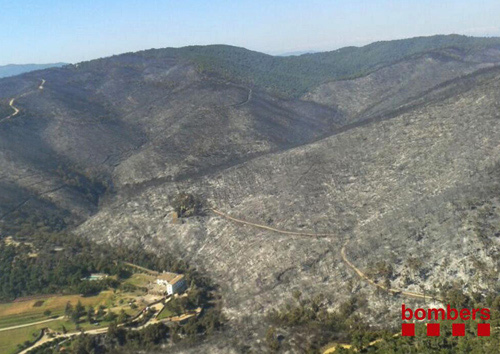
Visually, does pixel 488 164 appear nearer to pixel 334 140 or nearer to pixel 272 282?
pixel 334 140

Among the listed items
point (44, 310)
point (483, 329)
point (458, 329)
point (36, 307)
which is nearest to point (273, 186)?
point (44, 310)

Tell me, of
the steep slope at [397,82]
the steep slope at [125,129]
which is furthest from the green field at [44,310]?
the steep slope at [397,82]

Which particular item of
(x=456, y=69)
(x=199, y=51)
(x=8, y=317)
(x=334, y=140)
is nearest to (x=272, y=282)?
(x=8, y=317)

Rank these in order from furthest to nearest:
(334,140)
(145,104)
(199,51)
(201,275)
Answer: (199,51)
(145,104)
(334,140)
(201,275)

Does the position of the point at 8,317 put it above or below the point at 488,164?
below

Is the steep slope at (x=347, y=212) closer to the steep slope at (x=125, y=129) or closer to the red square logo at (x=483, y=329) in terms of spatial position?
the red square logo at (x=483, y=329)

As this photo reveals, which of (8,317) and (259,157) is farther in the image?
(259,157)

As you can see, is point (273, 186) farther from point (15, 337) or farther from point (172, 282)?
point (15, 337)
